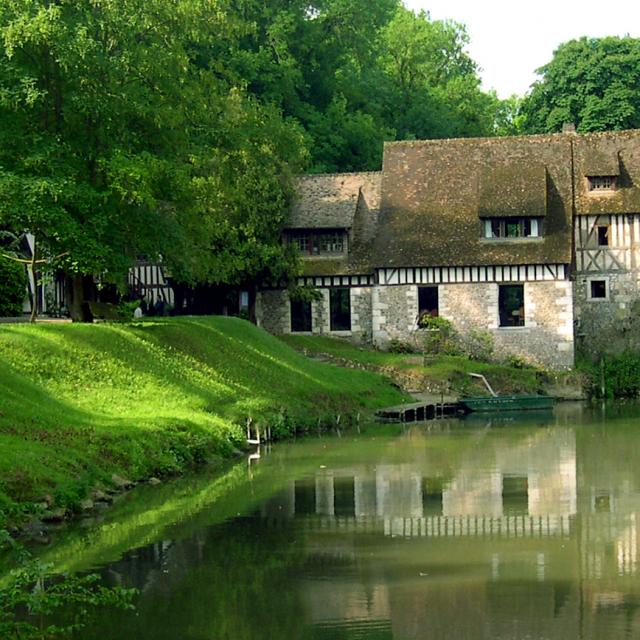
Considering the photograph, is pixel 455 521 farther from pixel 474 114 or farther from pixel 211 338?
pixel 474 114

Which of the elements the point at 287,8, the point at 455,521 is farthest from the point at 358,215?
the point at 455,521

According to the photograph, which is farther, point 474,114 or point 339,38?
point 474,114

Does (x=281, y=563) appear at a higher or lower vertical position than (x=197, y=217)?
lower

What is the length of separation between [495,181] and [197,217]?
16367mm

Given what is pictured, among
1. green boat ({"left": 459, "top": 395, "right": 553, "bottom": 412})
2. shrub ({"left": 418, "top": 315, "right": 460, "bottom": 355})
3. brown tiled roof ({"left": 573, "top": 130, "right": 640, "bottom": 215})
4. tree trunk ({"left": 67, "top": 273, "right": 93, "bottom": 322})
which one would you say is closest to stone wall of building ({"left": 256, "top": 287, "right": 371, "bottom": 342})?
shrub ({"left": 418, "top": 315, "right": 460, "bottom": 355})

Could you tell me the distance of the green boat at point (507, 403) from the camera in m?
43.6

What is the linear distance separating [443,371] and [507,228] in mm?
7079

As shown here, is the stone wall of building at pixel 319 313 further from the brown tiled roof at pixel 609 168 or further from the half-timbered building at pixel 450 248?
the brown tiled roof at pixel 609 168

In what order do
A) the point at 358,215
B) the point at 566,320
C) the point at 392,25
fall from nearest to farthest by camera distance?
1. the point at 566,320
2. the point at 358,215
3. the point at 392,25

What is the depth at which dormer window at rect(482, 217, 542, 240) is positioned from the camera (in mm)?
49906

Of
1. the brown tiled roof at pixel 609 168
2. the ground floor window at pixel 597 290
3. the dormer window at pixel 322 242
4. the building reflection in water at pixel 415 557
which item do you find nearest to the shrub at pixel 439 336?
the dormer window at pixel 322 242

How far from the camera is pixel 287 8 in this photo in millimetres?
62219

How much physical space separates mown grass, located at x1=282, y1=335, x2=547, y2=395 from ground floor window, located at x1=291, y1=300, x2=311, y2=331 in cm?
256

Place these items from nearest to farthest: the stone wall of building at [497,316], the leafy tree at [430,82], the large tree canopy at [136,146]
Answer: the large tree canopy at [136,146]
the stone wall of building at [497,316]
the leafy tree at [430,82]
